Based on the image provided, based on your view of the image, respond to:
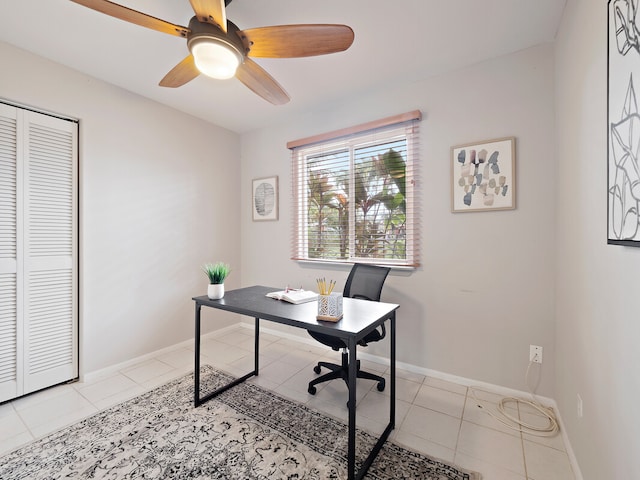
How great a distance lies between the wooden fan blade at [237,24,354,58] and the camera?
137 cm

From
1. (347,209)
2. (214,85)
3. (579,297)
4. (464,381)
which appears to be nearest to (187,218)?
(214,85)

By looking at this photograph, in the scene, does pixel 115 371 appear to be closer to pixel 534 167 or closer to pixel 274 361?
pixel 274 361

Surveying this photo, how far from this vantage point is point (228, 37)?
1.45 metres

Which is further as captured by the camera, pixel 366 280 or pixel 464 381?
pixel 366 280

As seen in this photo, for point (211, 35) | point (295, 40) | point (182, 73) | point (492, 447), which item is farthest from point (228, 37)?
point (492, 447)

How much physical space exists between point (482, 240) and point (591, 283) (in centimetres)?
93

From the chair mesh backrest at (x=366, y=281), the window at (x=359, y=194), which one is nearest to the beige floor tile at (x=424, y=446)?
the chair mesh backrest at (x=366, y=281)

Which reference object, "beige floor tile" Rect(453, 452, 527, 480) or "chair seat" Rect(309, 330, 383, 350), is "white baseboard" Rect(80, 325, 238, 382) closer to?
"chair seat" Rect(309, 330, 383, 350)

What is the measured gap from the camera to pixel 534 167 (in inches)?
80.7

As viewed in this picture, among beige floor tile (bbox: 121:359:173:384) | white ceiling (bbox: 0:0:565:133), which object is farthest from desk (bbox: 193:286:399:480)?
white ceiling (bbox: 0:0:565:133)

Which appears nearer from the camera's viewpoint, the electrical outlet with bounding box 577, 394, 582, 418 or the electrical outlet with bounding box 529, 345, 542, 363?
the electrical outlet with bounding box 577, 394, 582, 418

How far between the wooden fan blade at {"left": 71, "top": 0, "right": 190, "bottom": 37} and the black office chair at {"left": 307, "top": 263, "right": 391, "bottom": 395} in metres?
2.00

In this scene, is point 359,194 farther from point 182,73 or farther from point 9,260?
point 9,260

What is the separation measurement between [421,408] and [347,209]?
1836mm
